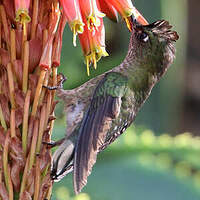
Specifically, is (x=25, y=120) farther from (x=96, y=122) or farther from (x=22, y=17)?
(x=96, y=122)

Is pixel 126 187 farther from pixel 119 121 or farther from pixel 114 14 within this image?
pixel 114 14

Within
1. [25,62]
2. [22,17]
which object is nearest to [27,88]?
[25,62]

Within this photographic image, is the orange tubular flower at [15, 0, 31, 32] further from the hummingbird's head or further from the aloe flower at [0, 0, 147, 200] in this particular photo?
the hummingbird's head

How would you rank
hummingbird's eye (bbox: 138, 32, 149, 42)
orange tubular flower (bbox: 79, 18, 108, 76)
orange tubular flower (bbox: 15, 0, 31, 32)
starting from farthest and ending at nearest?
hummingbird's eye (bbox: 138, 32, 149, 42), orange tubular flower (bbox: 79, 18, 108, 76), orange tubular flower (bbox: 15, 0, 31, 32)

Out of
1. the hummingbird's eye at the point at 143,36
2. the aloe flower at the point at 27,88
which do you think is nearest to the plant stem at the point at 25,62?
the aloe flower at the point at 27,88

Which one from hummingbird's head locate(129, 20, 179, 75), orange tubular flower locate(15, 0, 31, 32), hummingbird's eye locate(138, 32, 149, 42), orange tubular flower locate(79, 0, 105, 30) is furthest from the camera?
hummingbird's eye locate(138, 32, 149, 42)

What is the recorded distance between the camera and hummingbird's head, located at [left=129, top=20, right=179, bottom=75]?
2518 mm

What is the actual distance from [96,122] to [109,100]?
199 millimetres

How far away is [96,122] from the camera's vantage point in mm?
2363

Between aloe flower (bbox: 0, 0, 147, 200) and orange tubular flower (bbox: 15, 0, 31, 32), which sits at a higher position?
orange tubular flower (bbox: 15, 0, 31, 32)

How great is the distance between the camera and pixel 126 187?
3.61 metres

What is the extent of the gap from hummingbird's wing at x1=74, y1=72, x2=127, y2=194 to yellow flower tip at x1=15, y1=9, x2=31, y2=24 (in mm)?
559

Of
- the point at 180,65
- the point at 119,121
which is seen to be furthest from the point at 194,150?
the point at 180,65

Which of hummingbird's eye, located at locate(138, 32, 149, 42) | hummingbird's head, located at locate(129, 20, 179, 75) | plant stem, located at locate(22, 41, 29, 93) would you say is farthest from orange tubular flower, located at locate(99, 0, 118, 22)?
hummingbird's eye, located at locate(138, 32, 149, 42)
